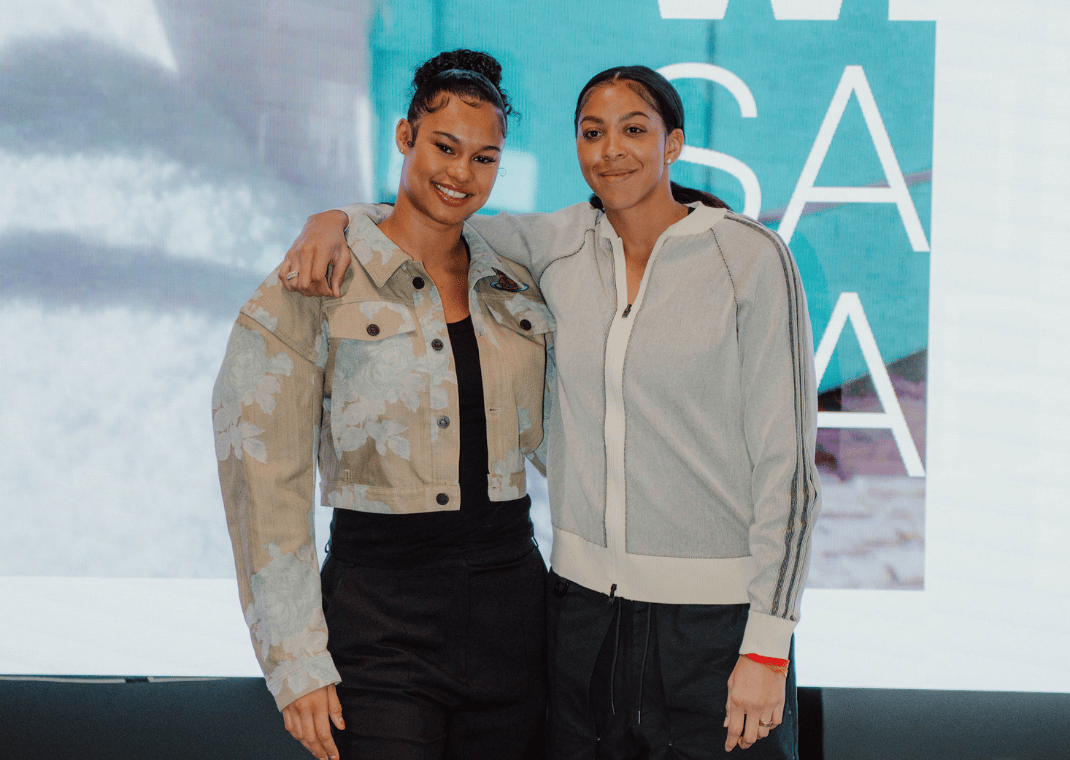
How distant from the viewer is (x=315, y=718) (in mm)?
1316

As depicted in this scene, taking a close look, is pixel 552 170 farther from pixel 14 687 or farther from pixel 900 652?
pixel 14 687

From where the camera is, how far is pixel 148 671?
2441 millimetres

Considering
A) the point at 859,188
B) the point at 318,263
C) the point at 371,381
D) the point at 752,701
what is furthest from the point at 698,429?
the point at 859,188

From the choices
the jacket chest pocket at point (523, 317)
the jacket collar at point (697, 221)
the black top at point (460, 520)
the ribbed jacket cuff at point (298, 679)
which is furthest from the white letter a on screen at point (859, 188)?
the ribbed jacket cuff at point (298, 679)

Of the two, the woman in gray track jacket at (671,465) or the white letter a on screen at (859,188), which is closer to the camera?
the woman in gray track jacket at (671,465)

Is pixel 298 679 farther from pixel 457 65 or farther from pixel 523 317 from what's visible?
pixel 457 65

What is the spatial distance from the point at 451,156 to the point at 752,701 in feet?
3.45

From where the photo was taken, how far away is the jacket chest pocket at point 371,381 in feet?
4.60

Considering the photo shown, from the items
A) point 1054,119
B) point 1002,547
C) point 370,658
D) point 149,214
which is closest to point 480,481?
point 370,658

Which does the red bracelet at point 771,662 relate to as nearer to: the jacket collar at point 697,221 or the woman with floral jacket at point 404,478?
the woman with floral jacket at point 404,478

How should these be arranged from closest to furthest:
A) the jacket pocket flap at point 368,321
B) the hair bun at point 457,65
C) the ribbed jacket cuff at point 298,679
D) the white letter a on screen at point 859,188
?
the ribbed jacket cuff at point 298,679 → the jacket pocket flap at point 368,321 → the hair bun at point 457,65 → the white letter a on screen at point 859,188

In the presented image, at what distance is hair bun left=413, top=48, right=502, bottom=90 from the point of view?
1.51 meters

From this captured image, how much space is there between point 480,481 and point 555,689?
413mm

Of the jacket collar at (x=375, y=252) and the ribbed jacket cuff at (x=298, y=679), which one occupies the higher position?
the jacket collar at (x=375, y=252)
